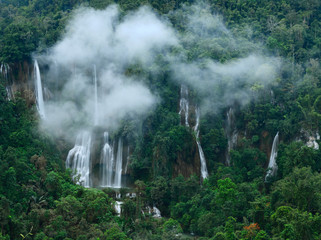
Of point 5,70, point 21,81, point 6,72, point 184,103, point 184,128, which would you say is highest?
point 5,70

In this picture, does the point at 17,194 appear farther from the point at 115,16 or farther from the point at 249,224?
the point at 115,16

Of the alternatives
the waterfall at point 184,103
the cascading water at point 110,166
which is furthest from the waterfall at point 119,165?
the waterfall at point 184,103

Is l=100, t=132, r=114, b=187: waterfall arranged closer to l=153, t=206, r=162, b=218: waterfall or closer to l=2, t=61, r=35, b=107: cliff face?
l=153, t=206, r=162, b=218: waterfall

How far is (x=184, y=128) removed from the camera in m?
46.4

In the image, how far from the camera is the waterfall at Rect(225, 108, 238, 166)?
158 ft

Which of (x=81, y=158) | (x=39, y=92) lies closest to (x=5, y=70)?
(x=39, y=92)

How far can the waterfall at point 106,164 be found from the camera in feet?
149

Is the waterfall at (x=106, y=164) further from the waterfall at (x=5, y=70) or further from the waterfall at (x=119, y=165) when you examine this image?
the waterfall at (x=5, y=70)

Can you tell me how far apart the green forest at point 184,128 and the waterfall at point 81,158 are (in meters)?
0.62

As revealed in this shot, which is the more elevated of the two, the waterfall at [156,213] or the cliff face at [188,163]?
the cliff face at [188,163]

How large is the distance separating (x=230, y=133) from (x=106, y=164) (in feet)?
34.5

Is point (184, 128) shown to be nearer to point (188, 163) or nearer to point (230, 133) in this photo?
point (188, 163)

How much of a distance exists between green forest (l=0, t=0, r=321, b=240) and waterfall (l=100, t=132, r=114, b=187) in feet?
3.02

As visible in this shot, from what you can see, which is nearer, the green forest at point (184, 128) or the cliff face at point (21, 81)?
the green forest at point (184, 128)
